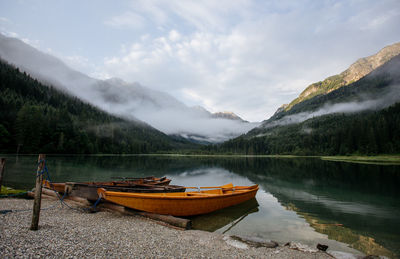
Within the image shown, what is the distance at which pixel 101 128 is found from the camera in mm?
163500

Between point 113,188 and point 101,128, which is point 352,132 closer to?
point 113,188

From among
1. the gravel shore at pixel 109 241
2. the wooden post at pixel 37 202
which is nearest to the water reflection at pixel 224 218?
the gravel shore at pixel 109 241

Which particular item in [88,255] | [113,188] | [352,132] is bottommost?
→ [88,255]

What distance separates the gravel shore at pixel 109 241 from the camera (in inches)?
294

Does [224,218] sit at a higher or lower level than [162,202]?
lower

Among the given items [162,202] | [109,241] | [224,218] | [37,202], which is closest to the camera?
[109,241]

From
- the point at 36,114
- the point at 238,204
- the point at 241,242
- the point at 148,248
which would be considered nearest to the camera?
the point at 148,248

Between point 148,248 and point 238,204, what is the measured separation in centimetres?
1289

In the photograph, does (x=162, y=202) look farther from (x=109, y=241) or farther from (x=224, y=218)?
(x=224, y=218)

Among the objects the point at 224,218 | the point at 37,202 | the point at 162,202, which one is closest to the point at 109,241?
the point at 37,202

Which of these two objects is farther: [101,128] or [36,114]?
[101,128]

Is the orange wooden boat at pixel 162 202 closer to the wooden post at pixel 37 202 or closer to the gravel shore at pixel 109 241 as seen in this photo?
the gravel shore at pixel 109 241

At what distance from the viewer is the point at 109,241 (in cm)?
883

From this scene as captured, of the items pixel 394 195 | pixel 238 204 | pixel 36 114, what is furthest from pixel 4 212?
pixel 36 114
